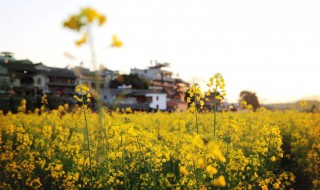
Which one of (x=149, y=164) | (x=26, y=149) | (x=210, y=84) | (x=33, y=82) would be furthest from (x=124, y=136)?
(x=33, y=82)

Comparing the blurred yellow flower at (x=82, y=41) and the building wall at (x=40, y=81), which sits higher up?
the building wall at (x=40, y=81)

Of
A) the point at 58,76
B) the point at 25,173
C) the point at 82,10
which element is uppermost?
the point at 58,76

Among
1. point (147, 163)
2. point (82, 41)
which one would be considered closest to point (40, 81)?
point (147, 163)

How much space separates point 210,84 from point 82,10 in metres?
3.19

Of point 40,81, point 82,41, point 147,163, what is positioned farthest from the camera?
point 40,81

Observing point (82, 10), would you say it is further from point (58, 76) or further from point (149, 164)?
point (58, 76)

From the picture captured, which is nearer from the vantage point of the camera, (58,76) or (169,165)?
(169,165)

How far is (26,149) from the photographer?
733cm

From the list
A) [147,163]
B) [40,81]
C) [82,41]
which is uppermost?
[40,81]

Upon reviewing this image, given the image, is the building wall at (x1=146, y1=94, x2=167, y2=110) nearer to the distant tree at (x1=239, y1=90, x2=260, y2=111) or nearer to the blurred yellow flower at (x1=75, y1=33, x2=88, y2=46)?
the distant tree at (x1=239, y1=90, x2=260, y2=111)

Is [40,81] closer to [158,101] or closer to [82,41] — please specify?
[158,101]

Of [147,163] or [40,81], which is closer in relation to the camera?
[147,163]

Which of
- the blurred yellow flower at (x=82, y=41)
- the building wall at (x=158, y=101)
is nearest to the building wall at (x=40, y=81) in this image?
the building wall at (x=158, y=101)

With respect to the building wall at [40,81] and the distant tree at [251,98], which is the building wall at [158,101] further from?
the building wall at [40,81]
